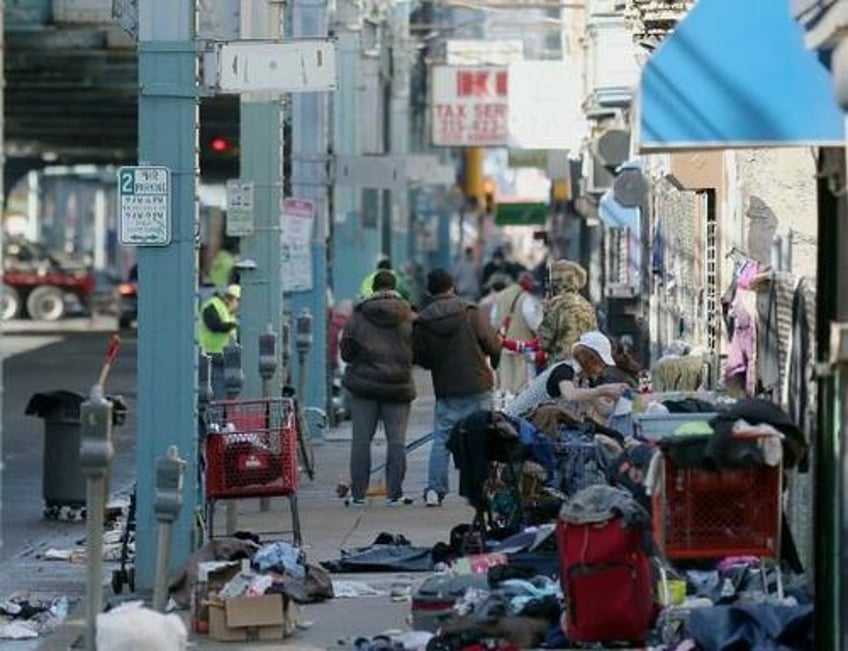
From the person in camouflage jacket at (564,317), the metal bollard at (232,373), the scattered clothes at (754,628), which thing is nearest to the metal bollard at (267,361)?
the metal bollard at (232,373)

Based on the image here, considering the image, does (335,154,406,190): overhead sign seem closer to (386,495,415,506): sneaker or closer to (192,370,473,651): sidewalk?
(192,370,473,651): sidewalk

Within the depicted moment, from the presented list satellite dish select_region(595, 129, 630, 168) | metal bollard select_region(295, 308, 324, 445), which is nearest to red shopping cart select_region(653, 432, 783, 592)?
metal bollard select_region(295, 308, 324, 445)

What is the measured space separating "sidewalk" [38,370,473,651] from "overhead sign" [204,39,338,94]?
9.31 ft

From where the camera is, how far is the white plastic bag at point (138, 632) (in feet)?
38.2

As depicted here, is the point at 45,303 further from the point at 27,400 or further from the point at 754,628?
the point at 754,628

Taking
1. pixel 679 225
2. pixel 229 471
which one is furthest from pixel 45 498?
pixel 679 225

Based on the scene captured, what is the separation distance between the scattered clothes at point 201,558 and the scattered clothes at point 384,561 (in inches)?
56.5

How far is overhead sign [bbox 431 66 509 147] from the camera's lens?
4900cm

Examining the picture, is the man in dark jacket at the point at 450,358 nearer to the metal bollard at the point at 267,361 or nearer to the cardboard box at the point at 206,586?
the metal bollard at the point at 267,361

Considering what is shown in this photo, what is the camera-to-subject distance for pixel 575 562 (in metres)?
12.4

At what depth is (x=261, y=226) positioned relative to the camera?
23.1 meters

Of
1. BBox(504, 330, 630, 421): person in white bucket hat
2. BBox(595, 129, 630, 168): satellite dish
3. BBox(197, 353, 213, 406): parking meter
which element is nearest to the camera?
BBox(197, 353, 213, 406): parking meter

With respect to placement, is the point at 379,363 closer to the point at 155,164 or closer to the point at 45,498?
the point at 45,498

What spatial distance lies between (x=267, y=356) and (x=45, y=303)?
145 ft
